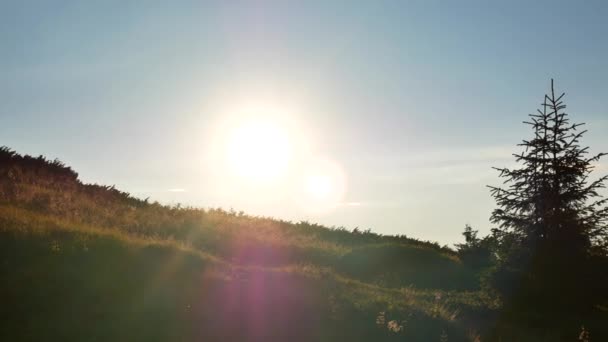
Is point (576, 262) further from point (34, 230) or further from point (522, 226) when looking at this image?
point (34, 230)

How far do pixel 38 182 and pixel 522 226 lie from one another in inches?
844

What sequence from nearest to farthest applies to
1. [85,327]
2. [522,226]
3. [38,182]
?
[85,327]
[522,226]
[38,182]

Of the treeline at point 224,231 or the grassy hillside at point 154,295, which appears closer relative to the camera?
the grassy hillside at point 154,295

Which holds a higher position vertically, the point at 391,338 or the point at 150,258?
the point at 150,258

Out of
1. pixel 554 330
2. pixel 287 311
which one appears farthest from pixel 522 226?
pixel 287 311

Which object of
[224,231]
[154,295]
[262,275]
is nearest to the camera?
[154,295]

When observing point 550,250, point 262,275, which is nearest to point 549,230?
point 550,250

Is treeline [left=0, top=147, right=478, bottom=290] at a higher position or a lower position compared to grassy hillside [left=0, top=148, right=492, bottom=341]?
higher

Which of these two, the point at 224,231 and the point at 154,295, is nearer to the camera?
the point at 154,295

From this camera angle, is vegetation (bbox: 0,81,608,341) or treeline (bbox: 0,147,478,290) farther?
treeline (bbox: 0,147,478,290)

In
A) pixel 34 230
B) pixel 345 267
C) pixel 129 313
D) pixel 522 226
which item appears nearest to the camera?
pixel 129 313

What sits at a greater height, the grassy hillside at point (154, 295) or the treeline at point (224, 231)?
the treeline at point (224, 231)

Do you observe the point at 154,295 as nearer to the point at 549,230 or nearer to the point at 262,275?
the point at 262,275

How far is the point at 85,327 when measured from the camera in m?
10.8
